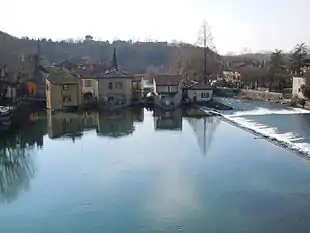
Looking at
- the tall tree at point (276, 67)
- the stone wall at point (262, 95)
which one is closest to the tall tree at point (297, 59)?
the tall tree at point (276, 67)

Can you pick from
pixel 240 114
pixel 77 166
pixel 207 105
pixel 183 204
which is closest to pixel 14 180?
pixel 77 166

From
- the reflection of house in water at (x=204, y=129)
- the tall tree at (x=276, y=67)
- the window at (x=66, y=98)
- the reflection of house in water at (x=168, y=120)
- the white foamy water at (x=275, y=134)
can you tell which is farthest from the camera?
the tall tree at (x=276, y=67)

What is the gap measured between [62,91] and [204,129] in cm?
551

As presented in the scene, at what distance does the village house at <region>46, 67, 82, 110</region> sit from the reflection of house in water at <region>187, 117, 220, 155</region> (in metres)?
4.12

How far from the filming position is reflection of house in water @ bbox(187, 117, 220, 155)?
886 centimetres

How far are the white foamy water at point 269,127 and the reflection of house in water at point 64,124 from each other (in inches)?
160

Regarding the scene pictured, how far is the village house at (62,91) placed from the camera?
13945 mm

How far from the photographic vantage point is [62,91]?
14.0m

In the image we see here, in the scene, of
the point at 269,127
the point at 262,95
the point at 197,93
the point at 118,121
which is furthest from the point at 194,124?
the point at 262,95

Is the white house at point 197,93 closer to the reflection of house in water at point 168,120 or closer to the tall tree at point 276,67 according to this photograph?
the reflection of house in water at point 168,120

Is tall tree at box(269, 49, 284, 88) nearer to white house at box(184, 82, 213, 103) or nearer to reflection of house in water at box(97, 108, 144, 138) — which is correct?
white house at box(184, 82, 213, 103)

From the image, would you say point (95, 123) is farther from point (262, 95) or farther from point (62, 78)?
point (262, 95)

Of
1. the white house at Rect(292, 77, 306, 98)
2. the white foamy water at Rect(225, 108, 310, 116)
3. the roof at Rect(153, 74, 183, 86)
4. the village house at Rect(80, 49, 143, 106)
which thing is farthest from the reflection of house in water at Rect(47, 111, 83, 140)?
the white house at Rect(292, 77, 306, 98)

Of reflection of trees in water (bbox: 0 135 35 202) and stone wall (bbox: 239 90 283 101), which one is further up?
stone wall (bbox: 239 90 283 101)
